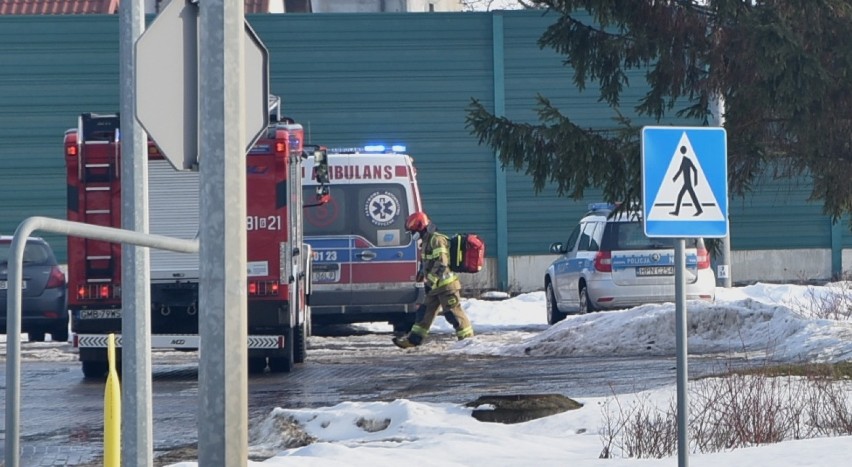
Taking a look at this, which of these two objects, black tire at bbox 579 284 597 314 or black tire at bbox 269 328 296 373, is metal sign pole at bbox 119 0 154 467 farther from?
black tire at bbox 579 284 597 314

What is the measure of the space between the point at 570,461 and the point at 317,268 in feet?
36.8

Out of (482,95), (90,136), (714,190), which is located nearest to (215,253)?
(714,190)

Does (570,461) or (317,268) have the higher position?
(317,268)

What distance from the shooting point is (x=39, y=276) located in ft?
68.0

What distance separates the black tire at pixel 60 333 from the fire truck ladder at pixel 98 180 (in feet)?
18.4

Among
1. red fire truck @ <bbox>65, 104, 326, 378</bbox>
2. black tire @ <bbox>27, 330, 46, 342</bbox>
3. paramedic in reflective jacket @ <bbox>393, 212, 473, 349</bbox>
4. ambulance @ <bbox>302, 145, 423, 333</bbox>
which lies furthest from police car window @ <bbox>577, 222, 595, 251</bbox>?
black tire @ <bbox>27, 330, 46, 342</bbox>

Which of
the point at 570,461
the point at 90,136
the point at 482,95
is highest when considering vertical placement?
the point at 482,95

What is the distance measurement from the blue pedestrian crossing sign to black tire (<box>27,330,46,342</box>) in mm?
15375

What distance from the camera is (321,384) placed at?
1552cm

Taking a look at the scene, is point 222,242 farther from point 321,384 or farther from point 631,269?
point 631,269

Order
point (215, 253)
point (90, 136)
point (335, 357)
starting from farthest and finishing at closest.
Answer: point (335, 357), point (90, 136), point (215, 253)

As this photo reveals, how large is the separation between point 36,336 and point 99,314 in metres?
6.26

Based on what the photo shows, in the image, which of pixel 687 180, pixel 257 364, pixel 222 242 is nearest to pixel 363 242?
pixel 257 364

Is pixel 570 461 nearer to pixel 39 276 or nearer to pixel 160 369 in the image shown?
pixel 160 369
